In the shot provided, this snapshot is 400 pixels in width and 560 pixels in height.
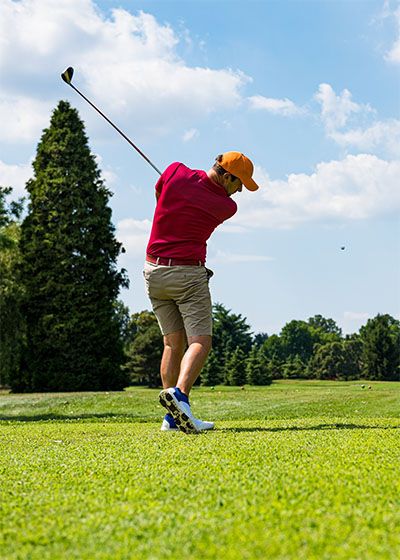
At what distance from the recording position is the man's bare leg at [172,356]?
593 centimetres

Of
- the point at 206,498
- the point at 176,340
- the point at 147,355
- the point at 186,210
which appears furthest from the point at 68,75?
the point at 147,355

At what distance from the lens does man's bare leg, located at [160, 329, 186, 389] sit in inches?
233

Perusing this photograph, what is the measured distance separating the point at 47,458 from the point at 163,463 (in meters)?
0.81

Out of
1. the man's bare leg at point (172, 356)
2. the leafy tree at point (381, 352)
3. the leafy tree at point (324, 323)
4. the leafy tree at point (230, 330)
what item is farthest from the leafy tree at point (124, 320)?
the man's bare leg at point (172, 356)

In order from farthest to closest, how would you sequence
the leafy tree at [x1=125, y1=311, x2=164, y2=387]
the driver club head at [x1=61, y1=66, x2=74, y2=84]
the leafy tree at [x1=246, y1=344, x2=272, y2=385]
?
the leafy tree at [x1=125, y1=311, x2=164, y2=387], the leafy tree at [x1=246, y1=344, x2=272, y2=385], the driver club head at [x1=61, y1=66, x2=74, y2=84]

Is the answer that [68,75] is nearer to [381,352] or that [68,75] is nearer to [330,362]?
[381,352]

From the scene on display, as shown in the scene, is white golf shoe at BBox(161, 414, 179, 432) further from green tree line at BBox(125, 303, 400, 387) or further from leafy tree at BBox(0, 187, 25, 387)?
green tree line at BBox(125, 303, 400, 387)

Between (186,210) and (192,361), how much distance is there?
1240 mm

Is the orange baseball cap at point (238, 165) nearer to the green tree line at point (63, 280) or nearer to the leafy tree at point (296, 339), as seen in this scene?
the green tree line at point (63, 280)

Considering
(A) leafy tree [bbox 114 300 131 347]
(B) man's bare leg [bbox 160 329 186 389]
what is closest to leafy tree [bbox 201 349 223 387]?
(A) leafy tree [bbox 114 300 131 347]

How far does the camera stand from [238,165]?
18.6 ft

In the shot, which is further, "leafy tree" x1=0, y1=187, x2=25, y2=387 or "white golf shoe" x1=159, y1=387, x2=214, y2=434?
"leafy tree" x1=0, y1=187, x2=25, y2=387

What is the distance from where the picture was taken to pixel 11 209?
21.9 metres

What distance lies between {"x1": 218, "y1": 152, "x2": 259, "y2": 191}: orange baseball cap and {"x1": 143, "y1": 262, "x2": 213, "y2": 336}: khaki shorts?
0.82 m
